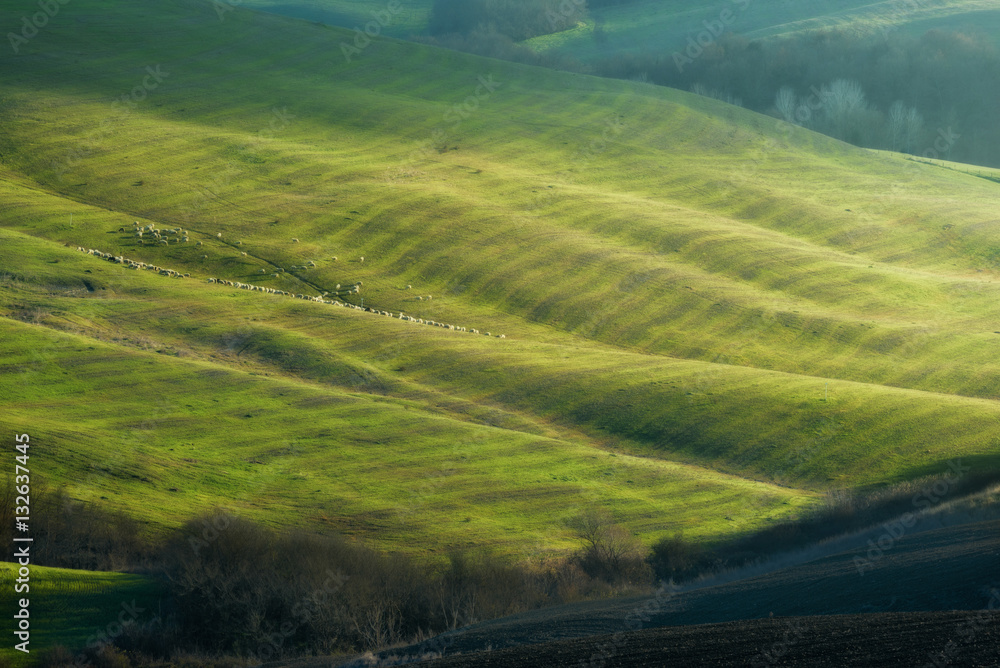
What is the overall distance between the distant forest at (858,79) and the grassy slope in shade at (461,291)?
19679 mm

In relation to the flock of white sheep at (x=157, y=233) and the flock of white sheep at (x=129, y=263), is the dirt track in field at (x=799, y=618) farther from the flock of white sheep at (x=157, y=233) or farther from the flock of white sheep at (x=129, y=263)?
the flock of white sheep at (x=157, y=233)

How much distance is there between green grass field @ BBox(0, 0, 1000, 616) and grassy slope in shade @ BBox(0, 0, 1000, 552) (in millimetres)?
203

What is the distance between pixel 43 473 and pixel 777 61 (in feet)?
348

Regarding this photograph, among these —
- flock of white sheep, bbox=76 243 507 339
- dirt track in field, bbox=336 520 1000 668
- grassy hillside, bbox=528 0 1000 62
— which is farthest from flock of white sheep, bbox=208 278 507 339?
grassy hillside, bbox=528 0 1000 62

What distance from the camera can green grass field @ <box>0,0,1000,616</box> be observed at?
3253 cm

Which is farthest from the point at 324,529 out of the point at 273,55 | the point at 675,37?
the point at 675,37

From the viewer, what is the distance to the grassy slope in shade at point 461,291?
33062 mm

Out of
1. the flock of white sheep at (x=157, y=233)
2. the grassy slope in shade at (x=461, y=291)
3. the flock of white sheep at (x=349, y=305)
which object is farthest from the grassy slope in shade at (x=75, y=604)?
the flock of white sheep at (x=157, y=233)

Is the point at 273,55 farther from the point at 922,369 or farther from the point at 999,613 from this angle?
the point at 999,613

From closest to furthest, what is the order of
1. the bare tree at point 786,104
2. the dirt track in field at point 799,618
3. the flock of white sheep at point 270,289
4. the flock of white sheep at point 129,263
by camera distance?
1. the dirt track in field at point 799,618
2. the flock of white sheep at point 270,289
3. the flock of white sheep at point 129,263
4. the bare tree at point 786,104

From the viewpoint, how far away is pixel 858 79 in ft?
371

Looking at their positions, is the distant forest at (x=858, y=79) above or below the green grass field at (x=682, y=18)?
below

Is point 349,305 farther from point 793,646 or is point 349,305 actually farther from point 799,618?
A: point 793,646

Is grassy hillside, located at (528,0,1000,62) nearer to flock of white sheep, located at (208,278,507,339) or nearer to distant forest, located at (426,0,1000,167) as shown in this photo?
distant forest, located at (426,0,1000,167)
